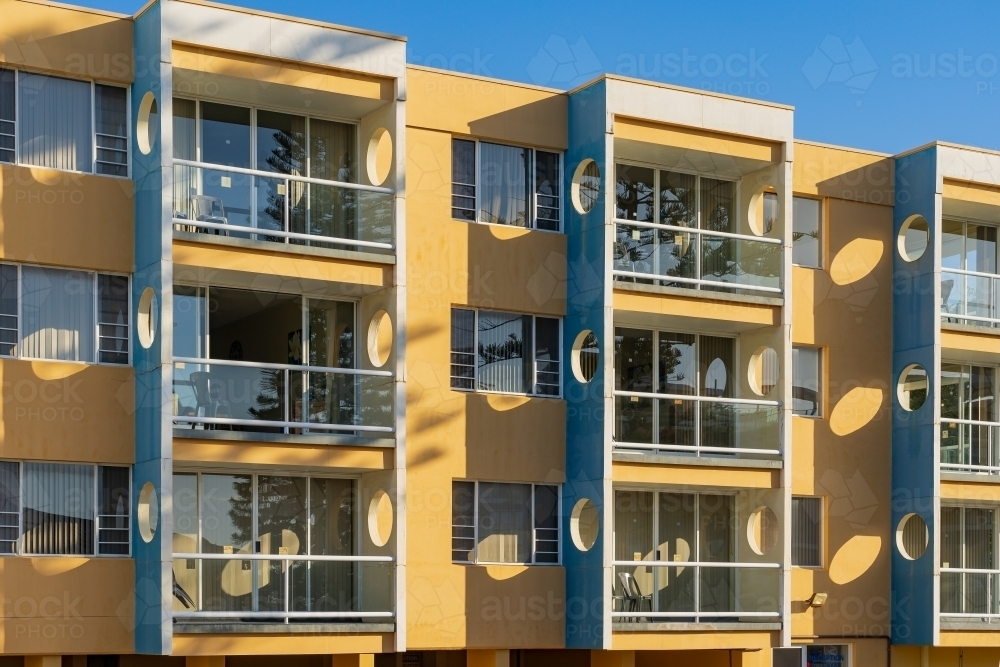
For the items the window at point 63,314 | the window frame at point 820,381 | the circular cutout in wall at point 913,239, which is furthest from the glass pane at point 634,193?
the window at point 63,314

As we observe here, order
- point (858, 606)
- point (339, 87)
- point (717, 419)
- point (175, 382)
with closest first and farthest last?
point (175, 382)
point (339, 87)
point (717, 419)
point (858, 606)

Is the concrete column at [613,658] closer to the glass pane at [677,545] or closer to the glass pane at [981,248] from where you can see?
the glass pane at [677,545]

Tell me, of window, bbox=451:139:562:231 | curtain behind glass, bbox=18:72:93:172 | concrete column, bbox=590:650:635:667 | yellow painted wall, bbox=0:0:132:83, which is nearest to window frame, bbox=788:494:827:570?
A: concrete column, bbox=590:650:635:667

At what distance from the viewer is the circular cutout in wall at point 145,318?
71.2 feet

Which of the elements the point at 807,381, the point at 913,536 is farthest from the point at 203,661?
the point at 913,536

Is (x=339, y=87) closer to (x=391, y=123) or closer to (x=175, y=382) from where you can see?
(x=391, y=123)

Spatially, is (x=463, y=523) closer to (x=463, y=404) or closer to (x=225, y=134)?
(x=463, y=404)

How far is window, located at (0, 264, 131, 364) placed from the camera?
2136 centimetres

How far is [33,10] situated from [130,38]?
1.40 m

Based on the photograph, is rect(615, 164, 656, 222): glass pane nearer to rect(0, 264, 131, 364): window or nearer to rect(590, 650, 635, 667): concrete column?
rect(590, 650, 635, 667): concrete column

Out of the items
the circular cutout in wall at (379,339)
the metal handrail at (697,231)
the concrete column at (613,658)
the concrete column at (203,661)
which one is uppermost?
the metal handrail at (697,231)

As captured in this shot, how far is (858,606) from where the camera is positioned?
27859 mm

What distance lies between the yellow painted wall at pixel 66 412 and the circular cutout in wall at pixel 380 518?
369 cm

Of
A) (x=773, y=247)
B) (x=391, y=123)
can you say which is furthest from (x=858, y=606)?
(x=391, y=123)
